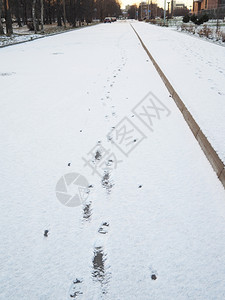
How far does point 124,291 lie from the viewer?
1.47 metres

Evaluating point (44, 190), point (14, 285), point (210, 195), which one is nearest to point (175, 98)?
point (210, 195)

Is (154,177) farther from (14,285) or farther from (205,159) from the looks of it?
(14,285)

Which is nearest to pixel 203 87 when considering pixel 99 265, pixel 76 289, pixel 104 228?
pixel 104 228

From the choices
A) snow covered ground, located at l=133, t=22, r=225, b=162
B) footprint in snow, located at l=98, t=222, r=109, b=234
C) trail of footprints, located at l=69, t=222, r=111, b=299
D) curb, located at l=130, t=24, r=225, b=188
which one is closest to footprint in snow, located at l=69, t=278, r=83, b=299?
trail of footprints, located at l=69, t=222, r=111, b=299

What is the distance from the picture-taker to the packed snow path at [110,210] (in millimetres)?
1536

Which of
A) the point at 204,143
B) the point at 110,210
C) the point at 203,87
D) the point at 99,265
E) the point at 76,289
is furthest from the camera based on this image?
the point at 203,87

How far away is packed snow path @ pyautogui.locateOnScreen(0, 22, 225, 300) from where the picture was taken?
1.54 meters

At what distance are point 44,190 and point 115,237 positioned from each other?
89 centimetres

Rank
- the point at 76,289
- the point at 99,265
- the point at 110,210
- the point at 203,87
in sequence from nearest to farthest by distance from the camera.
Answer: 1. the point at 76,289
2. the point at 99,265
3. the point at 110,210
4. the point at 203,87

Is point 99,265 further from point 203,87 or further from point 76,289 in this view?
point 203,87

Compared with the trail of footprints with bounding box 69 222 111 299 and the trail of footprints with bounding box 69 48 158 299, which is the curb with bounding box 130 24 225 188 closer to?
the trail of footprints with bounding box 69 48 158 299

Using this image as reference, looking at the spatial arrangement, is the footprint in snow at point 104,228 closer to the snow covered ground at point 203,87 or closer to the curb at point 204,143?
the curb at point 204,143

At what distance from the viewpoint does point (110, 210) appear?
2.09 metres

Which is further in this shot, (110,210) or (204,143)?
(204,143)
